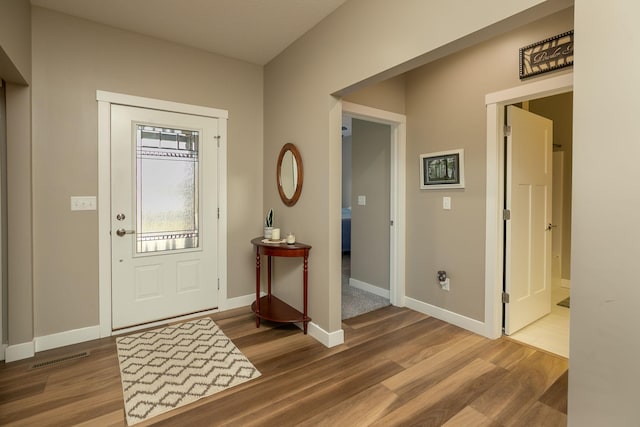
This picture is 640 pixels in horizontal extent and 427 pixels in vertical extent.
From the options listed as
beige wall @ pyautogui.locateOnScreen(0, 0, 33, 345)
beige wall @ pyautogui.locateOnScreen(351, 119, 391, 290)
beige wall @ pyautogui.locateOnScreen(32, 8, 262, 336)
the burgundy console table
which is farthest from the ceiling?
the burgundy console table

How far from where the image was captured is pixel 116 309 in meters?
2.82

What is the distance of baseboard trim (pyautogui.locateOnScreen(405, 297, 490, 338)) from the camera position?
2.82 m

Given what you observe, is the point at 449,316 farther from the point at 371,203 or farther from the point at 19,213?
the point at 19,213

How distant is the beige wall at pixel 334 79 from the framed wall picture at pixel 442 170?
0.14 meters

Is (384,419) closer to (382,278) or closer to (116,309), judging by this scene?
(382,278)

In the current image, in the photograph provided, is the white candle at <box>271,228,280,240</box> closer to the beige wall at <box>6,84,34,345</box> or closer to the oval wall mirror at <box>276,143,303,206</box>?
the oval wall mirror at <box>276,143,303,206</box>

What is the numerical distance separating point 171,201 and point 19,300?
4.35 feet

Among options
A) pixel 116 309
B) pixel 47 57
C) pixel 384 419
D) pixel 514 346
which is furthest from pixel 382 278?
pixel 47 57

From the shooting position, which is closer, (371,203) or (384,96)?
(384,96)

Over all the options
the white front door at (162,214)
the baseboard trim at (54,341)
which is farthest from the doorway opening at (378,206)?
the white front door at (162,214)

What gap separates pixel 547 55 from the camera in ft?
7.59

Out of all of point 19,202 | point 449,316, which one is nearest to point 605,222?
point 449,316

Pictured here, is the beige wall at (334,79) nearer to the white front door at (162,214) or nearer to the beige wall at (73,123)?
the white front door at (162,214)

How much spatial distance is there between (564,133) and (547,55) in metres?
2.41
